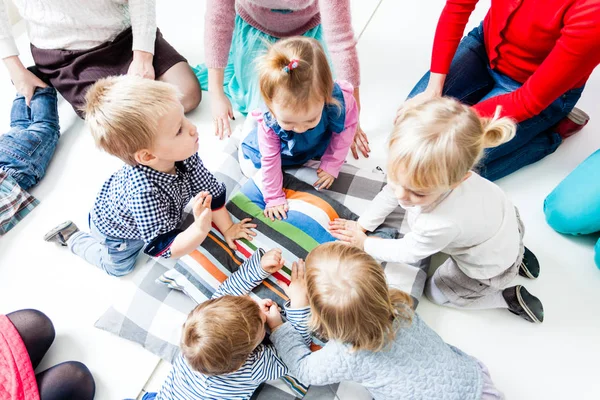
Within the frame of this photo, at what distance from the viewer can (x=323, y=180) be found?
A: 121 centimetres

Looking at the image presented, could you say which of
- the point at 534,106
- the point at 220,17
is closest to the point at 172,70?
the point at 220,17

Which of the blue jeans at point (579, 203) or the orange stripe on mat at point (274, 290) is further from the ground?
the blue jeans at point (579, 203)

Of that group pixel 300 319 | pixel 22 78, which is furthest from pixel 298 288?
pixel 22 78

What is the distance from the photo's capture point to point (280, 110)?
3.01ft

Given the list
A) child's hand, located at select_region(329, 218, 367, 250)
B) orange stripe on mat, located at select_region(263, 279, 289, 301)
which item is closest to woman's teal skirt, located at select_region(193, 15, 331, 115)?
child's hand, located at select_region(329, 218, 367, 250)

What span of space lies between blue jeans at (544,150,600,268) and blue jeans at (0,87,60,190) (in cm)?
156

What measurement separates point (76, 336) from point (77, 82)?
804 millimetres

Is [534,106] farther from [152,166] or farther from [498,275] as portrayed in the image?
[152,166]

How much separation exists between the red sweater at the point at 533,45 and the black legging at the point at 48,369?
1.21m

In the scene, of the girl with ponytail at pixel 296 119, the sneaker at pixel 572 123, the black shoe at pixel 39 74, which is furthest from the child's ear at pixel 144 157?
the sneaker at pixel 572 123

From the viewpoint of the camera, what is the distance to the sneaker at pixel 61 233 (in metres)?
1.19

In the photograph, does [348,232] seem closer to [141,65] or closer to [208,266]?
[208,266]

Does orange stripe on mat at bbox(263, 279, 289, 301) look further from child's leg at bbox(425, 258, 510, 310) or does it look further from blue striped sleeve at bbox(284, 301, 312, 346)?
child's leg at bbox(425, 258, 510, 310)

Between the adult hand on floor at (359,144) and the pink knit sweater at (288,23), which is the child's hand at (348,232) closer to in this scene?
the adult hand on floor at (359,144)
